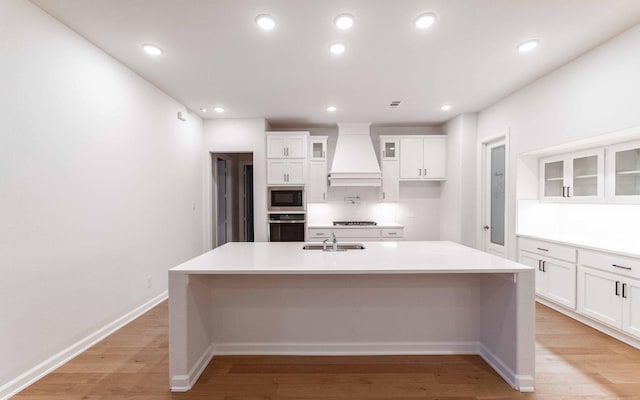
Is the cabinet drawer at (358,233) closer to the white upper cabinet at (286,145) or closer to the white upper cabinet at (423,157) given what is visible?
the white upper cabinet at (423,157)

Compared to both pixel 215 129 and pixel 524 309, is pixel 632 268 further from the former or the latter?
pixel 215 129

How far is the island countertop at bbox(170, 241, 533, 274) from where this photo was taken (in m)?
1.90

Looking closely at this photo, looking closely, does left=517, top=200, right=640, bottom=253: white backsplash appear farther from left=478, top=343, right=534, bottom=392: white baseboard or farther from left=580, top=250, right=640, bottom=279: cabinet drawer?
left=478, top=343, right=534, bottom=392: white baseboard

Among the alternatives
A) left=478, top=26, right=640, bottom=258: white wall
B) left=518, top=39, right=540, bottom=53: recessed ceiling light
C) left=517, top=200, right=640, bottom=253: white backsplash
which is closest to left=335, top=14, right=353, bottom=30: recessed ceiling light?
left=518, top=39, right=540, bottom=53: recessed ceiling light

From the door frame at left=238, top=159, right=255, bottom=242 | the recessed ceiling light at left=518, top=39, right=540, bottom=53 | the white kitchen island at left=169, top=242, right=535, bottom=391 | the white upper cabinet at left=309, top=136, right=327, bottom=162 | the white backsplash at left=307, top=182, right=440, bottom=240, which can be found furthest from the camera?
the door frame at left=238, top=159, right=255, bottom=242

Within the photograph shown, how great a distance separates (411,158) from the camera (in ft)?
16.9

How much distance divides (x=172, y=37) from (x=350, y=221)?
3908 mm

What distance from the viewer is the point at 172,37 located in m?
2.46

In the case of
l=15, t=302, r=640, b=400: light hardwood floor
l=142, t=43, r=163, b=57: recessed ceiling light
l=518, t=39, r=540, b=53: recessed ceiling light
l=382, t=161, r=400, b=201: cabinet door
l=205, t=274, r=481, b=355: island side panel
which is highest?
l=142, t=43, r=163, b=57: recessed ceiling light

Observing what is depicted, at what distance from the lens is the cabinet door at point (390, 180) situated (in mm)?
5148

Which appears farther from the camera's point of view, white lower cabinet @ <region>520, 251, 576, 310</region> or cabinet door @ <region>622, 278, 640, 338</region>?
white lower cabinet @ <region>520, 251, 576, 310</region>

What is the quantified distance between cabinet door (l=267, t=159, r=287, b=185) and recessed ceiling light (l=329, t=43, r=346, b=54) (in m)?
2.49

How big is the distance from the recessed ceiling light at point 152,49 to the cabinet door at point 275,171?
7.89ft

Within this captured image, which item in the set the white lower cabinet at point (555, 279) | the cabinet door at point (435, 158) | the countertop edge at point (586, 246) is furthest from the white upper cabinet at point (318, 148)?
the white lower cabinet at point (555, 279)
